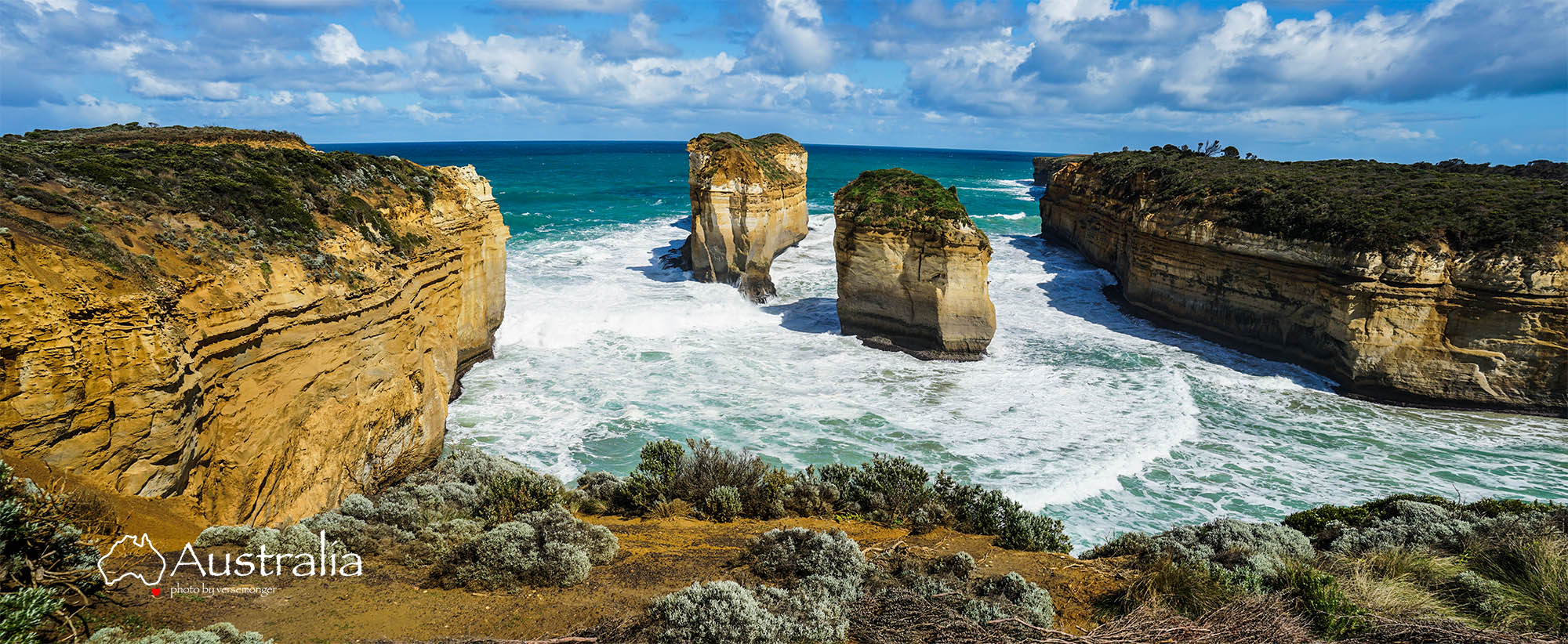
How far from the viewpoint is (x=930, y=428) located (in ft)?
46.9

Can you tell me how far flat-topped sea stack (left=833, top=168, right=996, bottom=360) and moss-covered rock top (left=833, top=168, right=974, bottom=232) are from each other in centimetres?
2

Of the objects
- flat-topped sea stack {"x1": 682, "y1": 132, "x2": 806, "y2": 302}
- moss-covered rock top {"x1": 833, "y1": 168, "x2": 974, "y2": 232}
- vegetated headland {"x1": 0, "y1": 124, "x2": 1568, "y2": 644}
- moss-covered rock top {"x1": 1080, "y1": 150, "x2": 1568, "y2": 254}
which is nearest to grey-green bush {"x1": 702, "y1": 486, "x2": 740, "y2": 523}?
vegetated headland {"x1": 0, "y1": 124, "x2": 1568, "y2": 644}

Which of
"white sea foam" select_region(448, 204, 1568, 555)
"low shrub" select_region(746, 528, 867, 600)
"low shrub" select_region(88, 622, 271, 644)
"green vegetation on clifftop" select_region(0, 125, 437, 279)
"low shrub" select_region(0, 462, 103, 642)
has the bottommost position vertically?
"white sea foam" select_region(448, 204, 1568, 555)

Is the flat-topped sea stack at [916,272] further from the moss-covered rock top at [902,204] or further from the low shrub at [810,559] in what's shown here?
the low shrub at [810,559]

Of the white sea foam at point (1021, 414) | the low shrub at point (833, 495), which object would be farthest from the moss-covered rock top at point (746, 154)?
the low shrub at point (833, 495)

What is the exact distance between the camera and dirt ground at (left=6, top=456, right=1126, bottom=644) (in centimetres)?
460

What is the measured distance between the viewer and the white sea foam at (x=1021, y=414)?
12.3m

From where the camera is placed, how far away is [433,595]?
5438 millimetres

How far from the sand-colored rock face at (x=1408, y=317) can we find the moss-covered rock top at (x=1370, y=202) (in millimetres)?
434

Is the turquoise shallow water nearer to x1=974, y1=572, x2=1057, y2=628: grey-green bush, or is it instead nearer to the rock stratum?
the rock stratum

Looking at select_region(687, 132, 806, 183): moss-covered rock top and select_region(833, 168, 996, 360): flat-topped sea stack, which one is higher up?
select_region(687, 132, 806, 183): moss-covered rock top

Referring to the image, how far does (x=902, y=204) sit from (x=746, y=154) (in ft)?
36.1

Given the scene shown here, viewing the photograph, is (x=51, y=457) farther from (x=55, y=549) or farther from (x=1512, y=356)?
(x=1512, y=356)

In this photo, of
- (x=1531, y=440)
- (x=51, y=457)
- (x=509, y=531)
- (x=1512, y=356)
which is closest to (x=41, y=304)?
(x=51, y=457)
